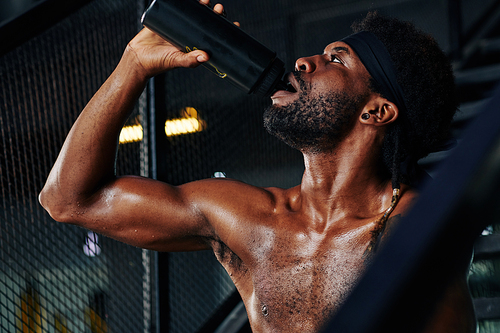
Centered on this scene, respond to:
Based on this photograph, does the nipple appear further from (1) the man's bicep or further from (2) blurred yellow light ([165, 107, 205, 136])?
(2) blurred yellow light ([165, 107, 205, 136])

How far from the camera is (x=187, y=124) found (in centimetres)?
207

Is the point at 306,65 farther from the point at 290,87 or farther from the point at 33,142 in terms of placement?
the point at 33,142

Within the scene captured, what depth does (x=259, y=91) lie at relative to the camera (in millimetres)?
1097

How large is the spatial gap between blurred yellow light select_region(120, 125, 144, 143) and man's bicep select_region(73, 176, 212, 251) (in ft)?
1.63

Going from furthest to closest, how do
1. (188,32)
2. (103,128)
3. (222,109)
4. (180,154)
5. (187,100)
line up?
1. (222,109)
2. (187,100)
3. (180,154)
4. (103,128)
5. (188,32)

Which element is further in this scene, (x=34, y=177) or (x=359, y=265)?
(x=34, y=177)

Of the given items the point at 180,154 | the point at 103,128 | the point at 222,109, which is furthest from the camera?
the point at 222,109

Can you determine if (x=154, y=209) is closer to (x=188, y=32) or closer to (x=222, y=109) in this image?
(x=188, y=32)

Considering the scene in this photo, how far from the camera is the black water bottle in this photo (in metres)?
1.06

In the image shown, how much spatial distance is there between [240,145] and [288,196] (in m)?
1.14

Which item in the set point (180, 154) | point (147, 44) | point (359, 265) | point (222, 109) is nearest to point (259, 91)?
point (147, 44)

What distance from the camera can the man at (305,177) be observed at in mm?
1175

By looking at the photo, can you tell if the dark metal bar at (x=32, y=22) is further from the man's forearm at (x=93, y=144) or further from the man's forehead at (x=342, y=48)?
the man's forehead at (x=342, y=48)

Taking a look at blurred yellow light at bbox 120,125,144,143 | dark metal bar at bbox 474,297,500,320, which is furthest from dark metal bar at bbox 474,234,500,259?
blurred yellow light at bbox 120,125,144,143
